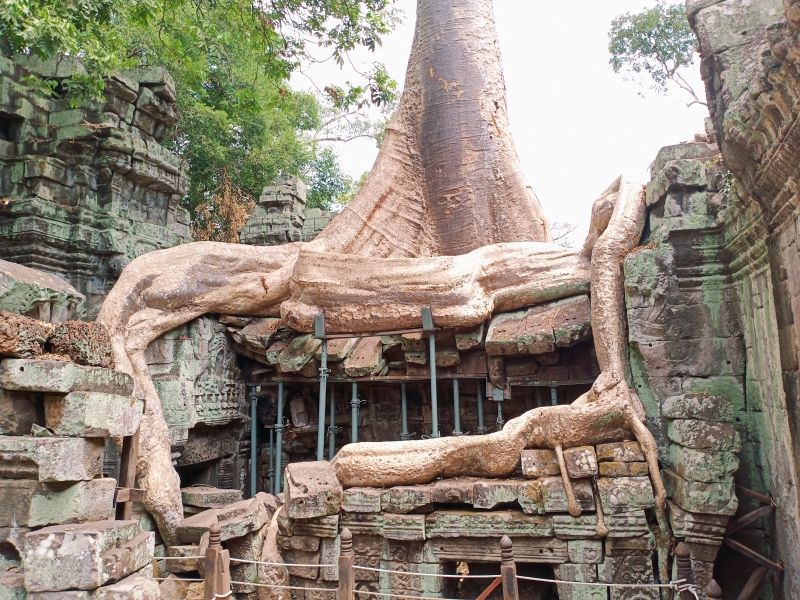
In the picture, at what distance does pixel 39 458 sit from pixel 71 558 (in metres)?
0.48

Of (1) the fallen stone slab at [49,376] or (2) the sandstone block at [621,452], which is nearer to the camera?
(1) the fallen stone slab at [49,376]

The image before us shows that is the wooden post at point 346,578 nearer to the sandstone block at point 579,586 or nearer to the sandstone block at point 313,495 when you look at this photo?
the sandstone block at point 313,495

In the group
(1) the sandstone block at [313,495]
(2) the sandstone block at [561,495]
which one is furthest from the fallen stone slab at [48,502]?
(2) the sandstone block at [561,495]

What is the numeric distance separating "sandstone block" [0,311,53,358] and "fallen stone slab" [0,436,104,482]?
1.31 ft

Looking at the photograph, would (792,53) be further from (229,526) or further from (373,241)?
(373,241)

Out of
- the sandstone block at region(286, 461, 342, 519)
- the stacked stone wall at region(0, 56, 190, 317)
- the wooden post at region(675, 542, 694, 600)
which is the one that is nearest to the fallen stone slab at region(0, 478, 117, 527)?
the sandstone block at region(286, 461, 342, 519)

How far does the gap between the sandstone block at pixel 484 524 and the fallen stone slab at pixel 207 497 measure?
2.63 metres

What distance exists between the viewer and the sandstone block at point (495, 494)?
13.9ft

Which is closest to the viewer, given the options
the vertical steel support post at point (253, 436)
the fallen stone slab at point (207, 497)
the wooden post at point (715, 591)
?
the wooden post at point (715, 591)

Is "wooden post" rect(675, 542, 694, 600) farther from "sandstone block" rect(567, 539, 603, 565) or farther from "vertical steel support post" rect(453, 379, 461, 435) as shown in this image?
"vertical steel support post" rect(453, 379, 461, 435)

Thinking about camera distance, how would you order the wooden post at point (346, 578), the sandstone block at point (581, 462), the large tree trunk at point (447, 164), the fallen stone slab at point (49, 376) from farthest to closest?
the large tree trunk at point (447, 164), the sandstone block at point (581, 462), the wooden post at point (346, 578), the fallen stone slab at point (49, 376)

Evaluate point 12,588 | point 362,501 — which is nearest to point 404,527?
point 362,501

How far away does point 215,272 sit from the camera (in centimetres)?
692

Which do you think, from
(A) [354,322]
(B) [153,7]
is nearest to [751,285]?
(A) [354,322]
